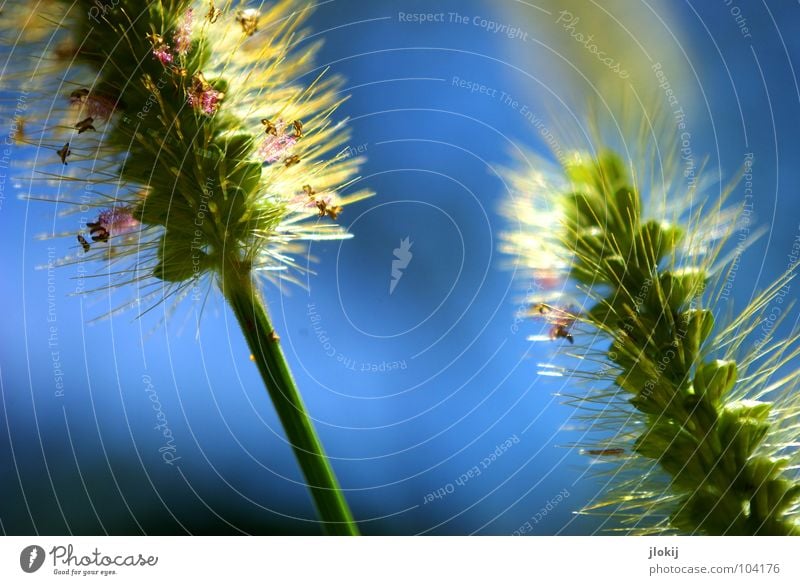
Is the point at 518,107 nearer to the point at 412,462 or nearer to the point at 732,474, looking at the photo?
the point at 412,462

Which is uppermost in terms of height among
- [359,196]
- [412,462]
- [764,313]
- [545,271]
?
[359,196]

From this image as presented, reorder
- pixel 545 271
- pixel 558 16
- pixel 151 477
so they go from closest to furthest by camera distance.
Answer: pixel 545 271
pixel 151 477
pixel 558 16

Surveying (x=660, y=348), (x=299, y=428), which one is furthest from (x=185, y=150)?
(x=660, y=348)

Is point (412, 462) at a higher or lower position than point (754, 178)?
lower

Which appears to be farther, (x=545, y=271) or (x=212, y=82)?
(x=545, y=271)

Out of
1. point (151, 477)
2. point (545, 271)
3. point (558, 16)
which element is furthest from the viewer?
point (558, 16)

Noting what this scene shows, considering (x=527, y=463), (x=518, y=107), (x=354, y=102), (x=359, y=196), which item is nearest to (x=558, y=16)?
(x=518, y=107)
